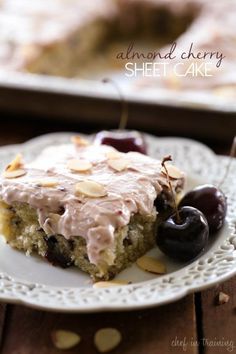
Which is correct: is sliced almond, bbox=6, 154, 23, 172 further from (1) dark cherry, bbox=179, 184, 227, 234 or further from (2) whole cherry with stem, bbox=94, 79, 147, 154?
(1) dark cherry, bbox=179, 184, 227, 234

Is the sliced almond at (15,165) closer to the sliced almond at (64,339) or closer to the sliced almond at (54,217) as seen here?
the sliced almond at (54,217)

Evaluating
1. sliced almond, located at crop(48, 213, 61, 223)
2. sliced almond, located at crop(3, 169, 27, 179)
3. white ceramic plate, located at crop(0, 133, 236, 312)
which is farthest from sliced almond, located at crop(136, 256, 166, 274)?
sliced almond, located at crop(3, 169, 27, 179)

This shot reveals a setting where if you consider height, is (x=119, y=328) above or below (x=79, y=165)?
below

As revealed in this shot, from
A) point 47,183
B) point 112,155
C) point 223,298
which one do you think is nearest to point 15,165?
point 47,183

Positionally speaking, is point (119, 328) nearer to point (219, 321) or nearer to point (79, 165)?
point (219, 321)

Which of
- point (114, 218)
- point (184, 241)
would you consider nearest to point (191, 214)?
point (184, 241)

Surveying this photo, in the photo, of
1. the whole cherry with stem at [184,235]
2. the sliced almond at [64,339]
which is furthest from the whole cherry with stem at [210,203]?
the sliced almond at [64,339]
